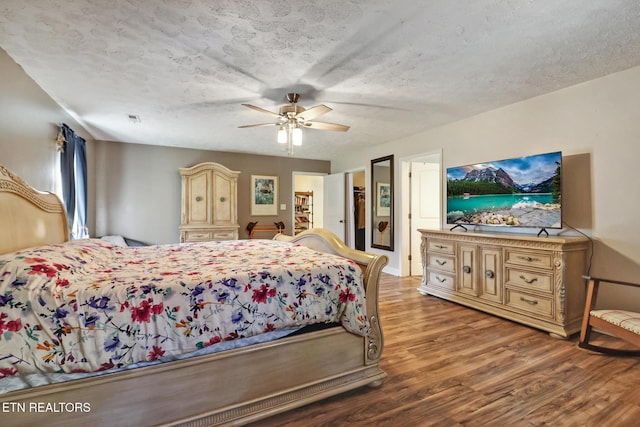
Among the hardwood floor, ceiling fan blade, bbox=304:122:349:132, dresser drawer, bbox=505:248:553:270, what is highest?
ceiling fan blade, bbox=304:122:349:132

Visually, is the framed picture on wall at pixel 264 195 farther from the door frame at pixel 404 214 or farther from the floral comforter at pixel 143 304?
the floral comforter at pixel 143 304

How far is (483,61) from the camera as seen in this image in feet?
7.61

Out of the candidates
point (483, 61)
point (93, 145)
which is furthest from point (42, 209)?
point (483, 61)

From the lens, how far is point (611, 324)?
2145 mm

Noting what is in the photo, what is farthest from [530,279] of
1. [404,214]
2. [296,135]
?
[296,135]

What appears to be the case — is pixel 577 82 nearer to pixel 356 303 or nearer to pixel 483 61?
pixel 483 61

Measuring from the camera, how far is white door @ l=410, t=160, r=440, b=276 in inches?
192

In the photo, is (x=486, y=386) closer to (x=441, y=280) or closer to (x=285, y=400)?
(x=285, y=400)

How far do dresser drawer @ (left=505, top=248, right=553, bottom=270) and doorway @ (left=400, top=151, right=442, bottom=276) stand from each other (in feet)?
5.94

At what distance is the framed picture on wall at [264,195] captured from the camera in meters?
6.01

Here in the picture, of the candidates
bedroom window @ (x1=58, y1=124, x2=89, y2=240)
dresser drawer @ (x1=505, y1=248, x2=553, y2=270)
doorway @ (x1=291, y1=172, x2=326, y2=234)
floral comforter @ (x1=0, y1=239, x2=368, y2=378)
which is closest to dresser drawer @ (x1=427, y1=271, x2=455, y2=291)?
dresser drawer @ (x1=505, y1=248, x2=553, y2=270)

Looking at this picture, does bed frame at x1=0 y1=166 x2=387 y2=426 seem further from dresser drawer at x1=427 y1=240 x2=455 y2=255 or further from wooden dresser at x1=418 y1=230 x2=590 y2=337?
dresser drawer at x1=427 y1=240 x2=455 y2=255

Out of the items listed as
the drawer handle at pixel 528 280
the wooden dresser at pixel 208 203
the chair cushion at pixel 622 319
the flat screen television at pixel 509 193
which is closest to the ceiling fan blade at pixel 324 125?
the flat screen television at pixel 509 193

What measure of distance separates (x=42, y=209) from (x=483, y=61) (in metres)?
3.66
